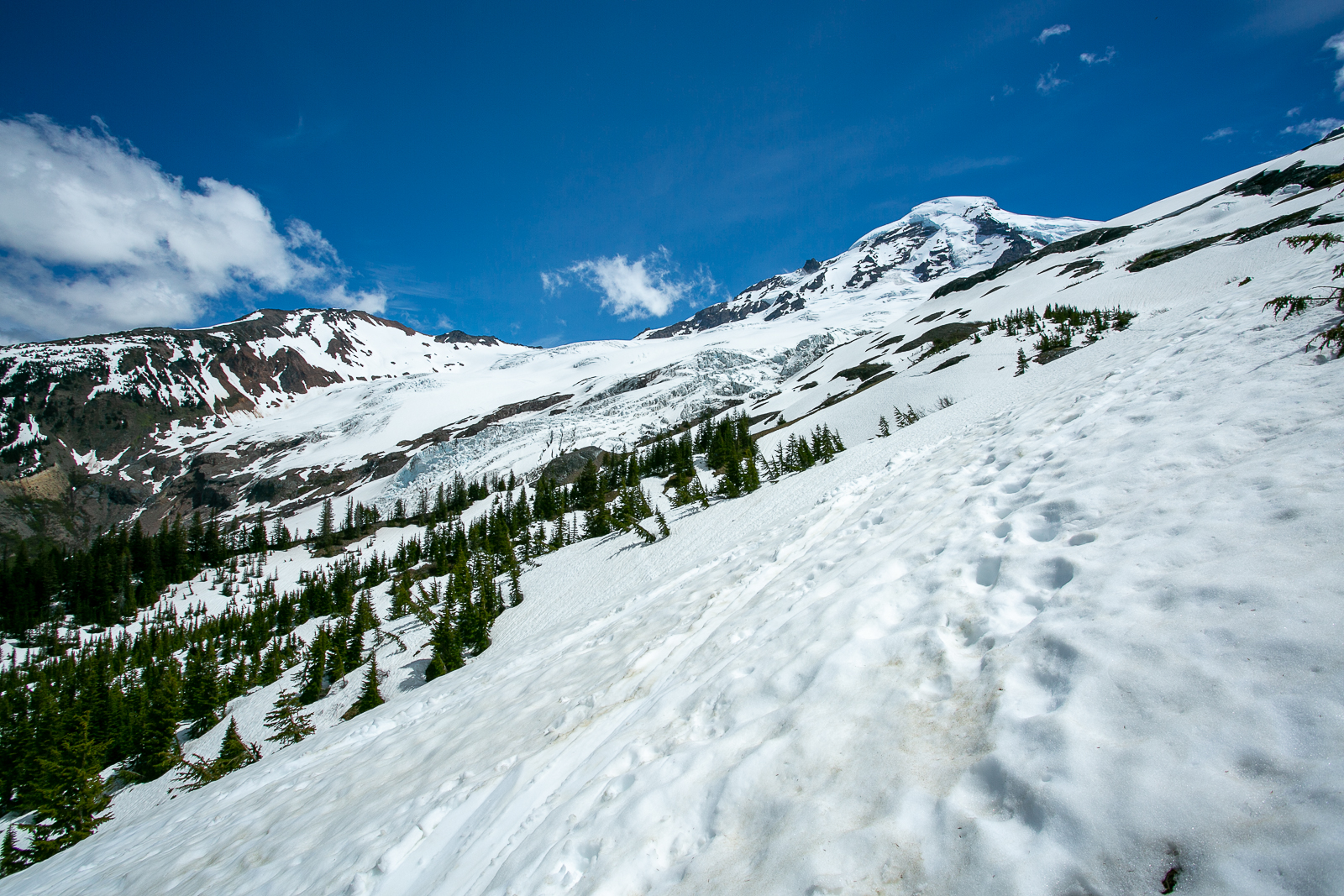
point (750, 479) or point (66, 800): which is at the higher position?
point (750, 479)

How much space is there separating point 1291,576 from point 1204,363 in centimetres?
607

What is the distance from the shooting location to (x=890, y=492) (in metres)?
8.86

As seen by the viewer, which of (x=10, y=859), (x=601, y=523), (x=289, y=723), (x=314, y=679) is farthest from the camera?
(x=601, y=523)

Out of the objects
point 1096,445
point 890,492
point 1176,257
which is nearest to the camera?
point 1096,445

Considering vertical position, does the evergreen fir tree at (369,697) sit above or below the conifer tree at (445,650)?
below

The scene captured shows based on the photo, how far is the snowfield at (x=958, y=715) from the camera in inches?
77.1

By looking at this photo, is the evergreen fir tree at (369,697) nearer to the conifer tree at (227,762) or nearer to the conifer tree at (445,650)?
the conifer tree at (445,650)

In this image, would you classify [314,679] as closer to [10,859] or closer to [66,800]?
[66,800]

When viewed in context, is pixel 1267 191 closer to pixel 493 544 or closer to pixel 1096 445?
pixel 1096 445

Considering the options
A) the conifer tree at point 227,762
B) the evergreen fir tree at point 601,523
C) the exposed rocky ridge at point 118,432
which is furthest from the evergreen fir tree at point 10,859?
the exposed rocky ridge at point 118,432

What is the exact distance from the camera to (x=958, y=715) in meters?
2.85

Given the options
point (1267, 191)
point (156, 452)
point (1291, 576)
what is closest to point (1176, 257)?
point (1267, 191)

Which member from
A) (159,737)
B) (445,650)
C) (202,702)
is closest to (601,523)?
(445,650)

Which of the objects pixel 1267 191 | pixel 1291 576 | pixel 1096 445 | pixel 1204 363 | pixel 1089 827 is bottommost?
pixel 1089 827
